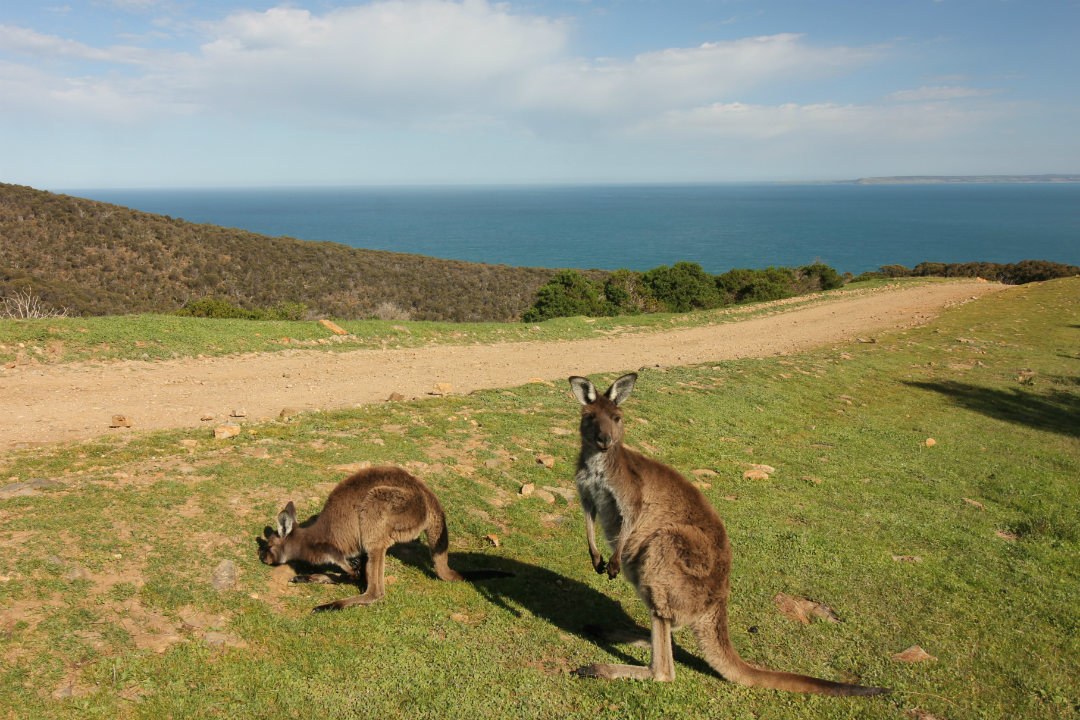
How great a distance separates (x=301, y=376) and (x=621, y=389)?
9.95 m

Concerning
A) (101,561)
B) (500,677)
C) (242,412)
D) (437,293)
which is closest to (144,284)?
(437,293)

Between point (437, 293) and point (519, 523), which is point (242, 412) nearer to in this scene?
point (519, 523)

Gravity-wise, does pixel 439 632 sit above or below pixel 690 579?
below

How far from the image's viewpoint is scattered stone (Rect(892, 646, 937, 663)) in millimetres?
4762

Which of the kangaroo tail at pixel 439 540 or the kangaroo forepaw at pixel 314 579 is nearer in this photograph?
the kangaroo forepaw at pixel 314 579

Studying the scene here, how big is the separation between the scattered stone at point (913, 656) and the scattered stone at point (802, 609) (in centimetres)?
58

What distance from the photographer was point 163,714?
3500 mm

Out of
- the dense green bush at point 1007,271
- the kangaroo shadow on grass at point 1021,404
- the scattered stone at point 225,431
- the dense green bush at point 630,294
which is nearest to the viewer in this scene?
the scattered stone at point 225,431

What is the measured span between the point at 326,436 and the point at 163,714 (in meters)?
4.67

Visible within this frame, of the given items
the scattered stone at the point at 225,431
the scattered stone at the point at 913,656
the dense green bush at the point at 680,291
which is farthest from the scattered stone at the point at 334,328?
the dense green bush at the point at 680,291

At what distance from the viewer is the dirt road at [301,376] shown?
9.07 m

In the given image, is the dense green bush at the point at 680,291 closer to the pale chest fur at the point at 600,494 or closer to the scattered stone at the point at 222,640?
the pale chest fur at the point at 600,494

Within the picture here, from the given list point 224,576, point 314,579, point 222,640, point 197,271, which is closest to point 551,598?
point 314,579

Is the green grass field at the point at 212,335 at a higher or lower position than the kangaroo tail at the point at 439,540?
higher
